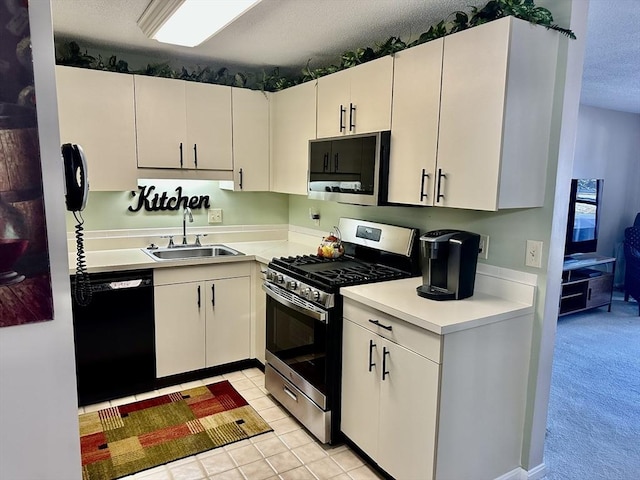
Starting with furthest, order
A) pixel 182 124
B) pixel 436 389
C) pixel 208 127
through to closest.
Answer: pixel 208 127 → pixel 182 124 → pixel 436 389

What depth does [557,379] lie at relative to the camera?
349cm

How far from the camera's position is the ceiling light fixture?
7.16 ft

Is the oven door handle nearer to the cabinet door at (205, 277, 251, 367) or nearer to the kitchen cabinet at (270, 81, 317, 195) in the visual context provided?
the cabinet door at (205, 277, 251, 367)

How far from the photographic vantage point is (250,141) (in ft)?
12.0

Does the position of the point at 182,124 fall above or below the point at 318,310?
above

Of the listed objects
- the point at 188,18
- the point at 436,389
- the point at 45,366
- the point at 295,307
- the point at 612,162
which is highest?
the point at 188,18

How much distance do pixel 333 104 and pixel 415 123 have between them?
80cm

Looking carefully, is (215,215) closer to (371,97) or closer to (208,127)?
(208,127)

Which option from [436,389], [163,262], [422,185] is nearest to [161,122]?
[163,262]

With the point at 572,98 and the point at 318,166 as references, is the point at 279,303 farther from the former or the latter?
the point at 572,98

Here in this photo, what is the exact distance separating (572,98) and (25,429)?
2.47 metres

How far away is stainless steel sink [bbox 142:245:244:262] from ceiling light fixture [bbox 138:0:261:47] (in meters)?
1.55

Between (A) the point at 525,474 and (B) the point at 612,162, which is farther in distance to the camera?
(B) the point at 612,162

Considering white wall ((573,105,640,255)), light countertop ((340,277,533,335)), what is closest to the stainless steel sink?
light countertop ((340,277,533,335))
